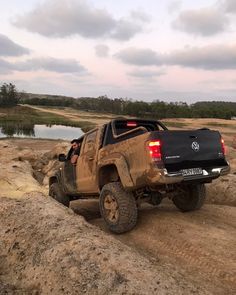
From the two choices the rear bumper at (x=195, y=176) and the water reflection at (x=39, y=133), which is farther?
the water reflection at (x=39, y=133)

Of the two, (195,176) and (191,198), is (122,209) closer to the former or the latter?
(195,176)

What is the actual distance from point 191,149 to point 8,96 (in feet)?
476

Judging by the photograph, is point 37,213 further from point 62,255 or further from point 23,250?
point 62,255

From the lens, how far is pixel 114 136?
7852 millimetres

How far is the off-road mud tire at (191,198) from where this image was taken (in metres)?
8.57

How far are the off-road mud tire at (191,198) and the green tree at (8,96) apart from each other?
13893 cm

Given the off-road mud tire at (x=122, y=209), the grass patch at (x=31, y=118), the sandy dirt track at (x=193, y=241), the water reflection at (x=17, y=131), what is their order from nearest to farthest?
1. the sandy dirt track at (x=193, y=241)
2. the off-road mud tire at (x=122, y=209)
3. the water reflection at (x=17, y=131)
4. the grass patch at (x=31, y=118)

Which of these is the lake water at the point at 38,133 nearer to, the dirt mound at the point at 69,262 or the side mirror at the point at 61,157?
the side mirror at the point at 61,157

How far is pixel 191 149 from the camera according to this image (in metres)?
6.84

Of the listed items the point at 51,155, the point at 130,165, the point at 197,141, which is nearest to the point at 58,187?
the point at 130,165

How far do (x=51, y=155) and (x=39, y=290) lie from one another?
1640cm

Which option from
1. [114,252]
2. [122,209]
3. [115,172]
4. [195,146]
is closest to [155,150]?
[195,146]

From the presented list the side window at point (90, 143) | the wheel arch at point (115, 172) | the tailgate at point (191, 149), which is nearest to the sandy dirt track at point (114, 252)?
the wheel arch at point (115, 172)

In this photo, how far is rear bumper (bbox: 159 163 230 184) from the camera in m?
6.47
